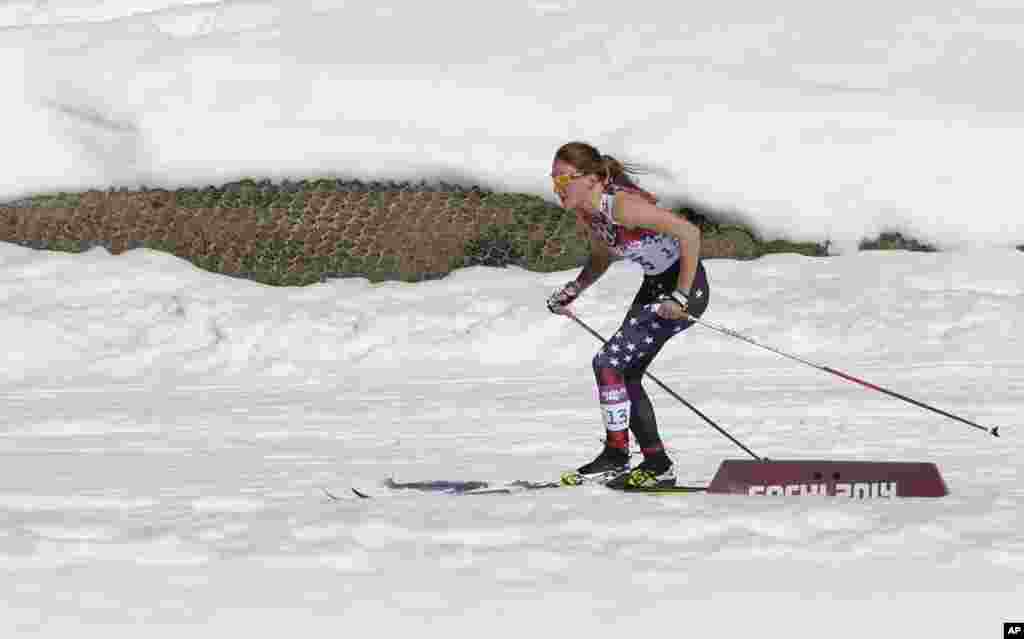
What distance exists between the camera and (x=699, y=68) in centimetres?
1309

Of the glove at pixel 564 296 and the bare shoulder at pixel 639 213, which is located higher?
the bare shoulder at pixel 639 213

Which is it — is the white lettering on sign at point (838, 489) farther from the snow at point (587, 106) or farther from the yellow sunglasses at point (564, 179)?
the snow at point (587, 106)

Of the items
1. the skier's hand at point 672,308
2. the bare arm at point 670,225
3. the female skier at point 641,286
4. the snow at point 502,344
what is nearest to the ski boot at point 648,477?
the female skier at point 641,286

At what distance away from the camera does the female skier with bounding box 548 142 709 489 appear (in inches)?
222

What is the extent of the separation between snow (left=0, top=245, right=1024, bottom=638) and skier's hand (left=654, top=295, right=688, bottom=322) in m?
0.69

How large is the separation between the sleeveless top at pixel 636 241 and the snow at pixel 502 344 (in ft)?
3.02

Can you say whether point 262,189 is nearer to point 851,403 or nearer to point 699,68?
point 699,68

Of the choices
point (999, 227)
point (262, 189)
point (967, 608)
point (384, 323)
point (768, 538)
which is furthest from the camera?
point (262, 189)

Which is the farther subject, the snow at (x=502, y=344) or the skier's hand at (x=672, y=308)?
the skier's hand at (x=672, y=308)

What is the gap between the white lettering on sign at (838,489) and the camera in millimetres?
5621

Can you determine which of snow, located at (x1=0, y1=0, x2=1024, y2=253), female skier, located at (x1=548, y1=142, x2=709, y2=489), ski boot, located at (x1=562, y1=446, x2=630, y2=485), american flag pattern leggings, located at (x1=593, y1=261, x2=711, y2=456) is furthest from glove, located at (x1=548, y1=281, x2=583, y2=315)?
snow, located at (x1=0, y1=0, x2=1024, y2=253)

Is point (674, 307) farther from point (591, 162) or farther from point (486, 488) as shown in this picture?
point (486, 488)

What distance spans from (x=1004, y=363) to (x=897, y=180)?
2.83 meters

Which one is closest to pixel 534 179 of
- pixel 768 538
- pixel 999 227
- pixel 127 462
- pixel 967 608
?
pixel 999 227
